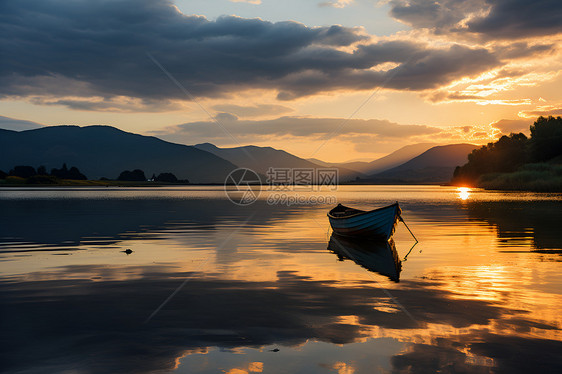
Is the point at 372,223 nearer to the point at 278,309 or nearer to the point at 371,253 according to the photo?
the point at 371,253

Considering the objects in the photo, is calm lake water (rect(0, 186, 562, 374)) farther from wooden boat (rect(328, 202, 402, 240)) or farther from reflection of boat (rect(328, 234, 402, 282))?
wooden boat (rect(328, 202, 402, 240))

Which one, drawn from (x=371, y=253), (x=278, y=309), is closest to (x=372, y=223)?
(x=371, y=253)

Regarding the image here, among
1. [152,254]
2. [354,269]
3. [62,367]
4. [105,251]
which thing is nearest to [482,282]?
[354,269]

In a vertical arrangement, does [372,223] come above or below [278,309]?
above

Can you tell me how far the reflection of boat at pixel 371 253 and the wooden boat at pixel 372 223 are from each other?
61 cm

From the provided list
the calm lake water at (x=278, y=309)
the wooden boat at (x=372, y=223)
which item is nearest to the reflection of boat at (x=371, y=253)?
the calm lake water at (x=278, y=309)

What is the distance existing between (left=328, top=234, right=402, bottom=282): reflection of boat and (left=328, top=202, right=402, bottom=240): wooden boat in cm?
61

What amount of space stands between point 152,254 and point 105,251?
346cm

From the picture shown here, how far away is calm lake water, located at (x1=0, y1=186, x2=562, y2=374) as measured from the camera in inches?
427

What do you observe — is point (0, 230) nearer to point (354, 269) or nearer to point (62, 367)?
point (354, 269)

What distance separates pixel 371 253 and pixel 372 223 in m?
6.01

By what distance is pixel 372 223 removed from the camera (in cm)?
3594

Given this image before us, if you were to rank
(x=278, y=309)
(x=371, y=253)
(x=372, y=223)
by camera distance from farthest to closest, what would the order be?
(x=372, y=223)
(x=371, y=253)
(x=278, y=309)

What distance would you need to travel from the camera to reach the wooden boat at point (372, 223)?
34.9 m
